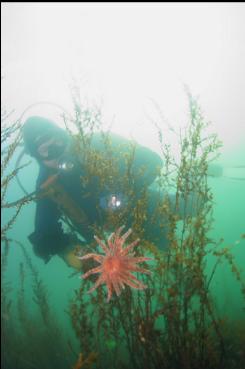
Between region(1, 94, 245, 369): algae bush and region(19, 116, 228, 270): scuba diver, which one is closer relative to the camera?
region(1, 94, 245, 369): algae bush

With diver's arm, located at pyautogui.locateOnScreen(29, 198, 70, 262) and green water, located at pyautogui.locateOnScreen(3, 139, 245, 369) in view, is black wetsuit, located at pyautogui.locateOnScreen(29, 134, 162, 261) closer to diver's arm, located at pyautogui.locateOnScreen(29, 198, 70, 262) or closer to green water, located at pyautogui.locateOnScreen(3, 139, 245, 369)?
diver's arm, located at pyautogui.locateOnScreen(29, 198, 70, 262)

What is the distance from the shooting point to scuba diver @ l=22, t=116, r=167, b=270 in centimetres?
514

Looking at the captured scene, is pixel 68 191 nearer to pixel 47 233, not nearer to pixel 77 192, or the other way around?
pixel 77 192

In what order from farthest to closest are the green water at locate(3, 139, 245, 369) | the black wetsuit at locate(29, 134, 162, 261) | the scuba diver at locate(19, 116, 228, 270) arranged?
the green water at locate(3, 139, 245, 369) → the black wetsuit at locate(29, 134, 162, 261) → the scuba diver at locate(19, 116, 228, 270)

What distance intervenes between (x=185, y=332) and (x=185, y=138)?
10.1 feet

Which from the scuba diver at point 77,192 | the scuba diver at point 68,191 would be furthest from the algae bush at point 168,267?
the scuba diver at point 68,191

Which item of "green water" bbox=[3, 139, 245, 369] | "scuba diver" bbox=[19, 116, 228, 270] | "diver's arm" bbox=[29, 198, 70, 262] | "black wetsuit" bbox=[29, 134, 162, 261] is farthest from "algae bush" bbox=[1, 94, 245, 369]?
"diver's arm" bbox=[29, 198, 70, 262]

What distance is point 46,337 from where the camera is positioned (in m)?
10.2

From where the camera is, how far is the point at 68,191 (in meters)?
5.83

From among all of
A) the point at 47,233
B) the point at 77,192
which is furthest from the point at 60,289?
the point at 77,192

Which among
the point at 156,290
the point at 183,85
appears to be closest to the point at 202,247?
the point at 156,290

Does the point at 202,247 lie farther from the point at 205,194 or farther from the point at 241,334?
the point at 241,334

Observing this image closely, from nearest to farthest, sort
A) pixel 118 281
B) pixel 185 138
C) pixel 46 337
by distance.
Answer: pixel 118 281
pixel 185 138
pixel 46 337

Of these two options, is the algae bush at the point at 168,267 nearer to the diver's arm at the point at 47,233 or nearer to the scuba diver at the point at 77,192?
the scuba diver at the point at 77,192
